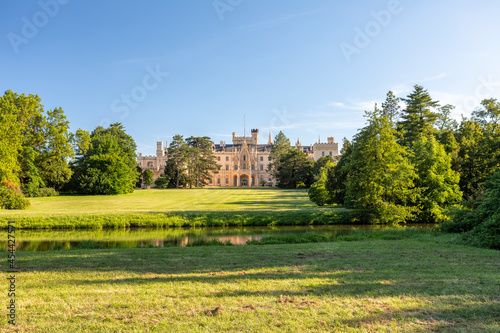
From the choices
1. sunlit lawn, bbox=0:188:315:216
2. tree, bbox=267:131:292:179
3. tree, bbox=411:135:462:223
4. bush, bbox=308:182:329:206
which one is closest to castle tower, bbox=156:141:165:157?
tree, bbox=267:131:292:179

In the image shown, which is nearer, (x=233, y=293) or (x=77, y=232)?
(x=233, y=293)

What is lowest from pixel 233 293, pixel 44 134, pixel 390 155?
pixel 233 293

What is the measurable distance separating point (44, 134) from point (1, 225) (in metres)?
23.1

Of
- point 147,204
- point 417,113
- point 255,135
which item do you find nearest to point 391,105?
point 417,113

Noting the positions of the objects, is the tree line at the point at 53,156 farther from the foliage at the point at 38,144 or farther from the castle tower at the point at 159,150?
the castle tower at the point at 159,150

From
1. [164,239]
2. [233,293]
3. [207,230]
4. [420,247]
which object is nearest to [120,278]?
[233,293]

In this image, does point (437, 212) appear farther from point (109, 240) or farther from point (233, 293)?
point (233, 293)

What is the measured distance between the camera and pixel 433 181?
21.4 metres

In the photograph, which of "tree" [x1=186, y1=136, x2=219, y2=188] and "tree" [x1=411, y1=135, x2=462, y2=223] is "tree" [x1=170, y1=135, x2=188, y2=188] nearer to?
"tree" [x1=186, y1=136, x2=219, y2=188]

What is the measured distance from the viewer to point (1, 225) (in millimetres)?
18016

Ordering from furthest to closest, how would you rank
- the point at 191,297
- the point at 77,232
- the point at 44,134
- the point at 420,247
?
the point at 44,134 → the point at 77,232 → the point at 420,247 → the point at 191,297

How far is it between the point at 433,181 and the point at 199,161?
150 feet

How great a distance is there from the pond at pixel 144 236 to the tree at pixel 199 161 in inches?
1651

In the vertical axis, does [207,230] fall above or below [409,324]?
below
